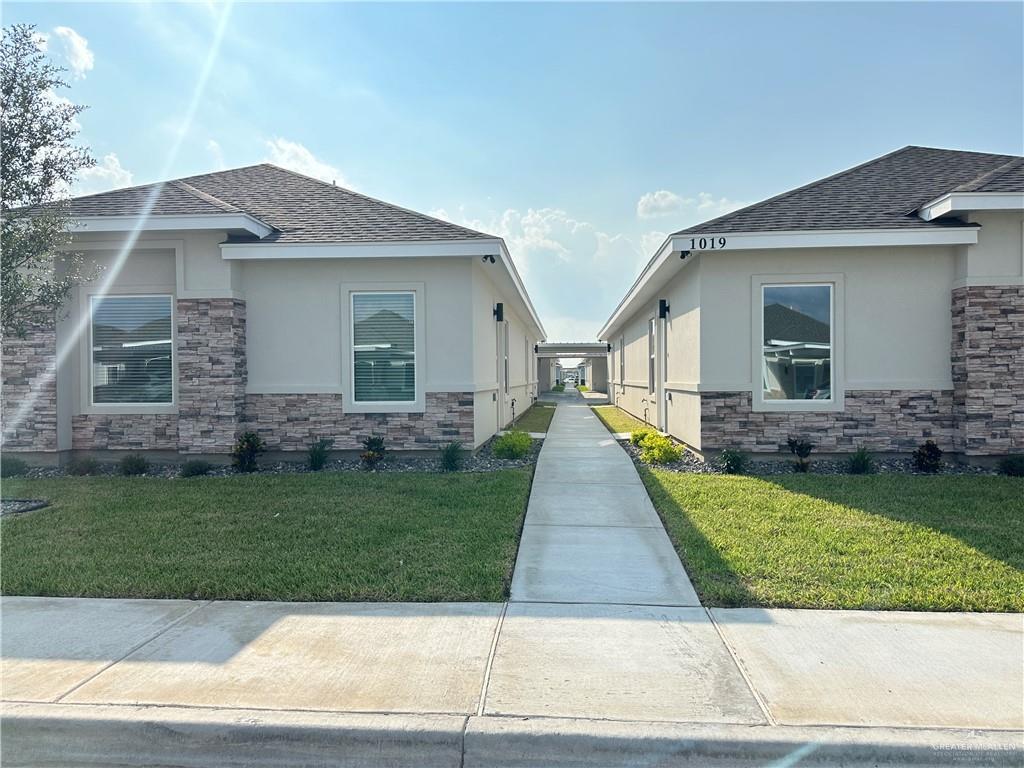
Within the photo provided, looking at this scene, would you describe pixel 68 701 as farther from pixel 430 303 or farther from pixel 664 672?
pixel 430 303

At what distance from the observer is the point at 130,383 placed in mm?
10289

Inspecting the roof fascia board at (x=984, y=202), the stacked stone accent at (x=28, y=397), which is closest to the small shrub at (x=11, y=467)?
the stacked stone accent at (x=28, y=397)

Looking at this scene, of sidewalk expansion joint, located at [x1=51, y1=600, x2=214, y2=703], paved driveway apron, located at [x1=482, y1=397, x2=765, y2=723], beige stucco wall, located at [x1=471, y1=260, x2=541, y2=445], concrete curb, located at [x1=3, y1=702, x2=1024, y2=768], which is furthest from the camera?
beige stucco wall, located at [x1=471, y1=260, x2=541, y2=445]

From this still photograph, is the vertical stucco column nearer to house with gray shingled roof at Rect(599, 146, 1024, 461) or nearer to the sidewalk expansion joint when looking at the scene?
the sidewalk expansion joint

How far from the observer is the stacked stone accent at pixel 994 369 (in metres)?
9.10

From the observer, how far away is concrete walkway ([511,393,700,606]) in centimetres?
495

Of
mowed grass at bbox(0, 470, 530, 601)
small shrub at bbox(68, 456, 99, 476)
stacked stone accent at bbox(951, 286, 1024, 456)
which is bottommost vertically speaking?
mowed grass at bbox(0, 470, 530, 601)

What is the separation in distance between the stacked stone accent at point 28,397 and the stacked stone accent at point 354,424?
2.98 meters

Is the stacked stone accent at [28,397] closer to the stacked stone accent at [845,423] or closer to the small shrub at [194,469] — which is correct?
the small shrub at [194,469]

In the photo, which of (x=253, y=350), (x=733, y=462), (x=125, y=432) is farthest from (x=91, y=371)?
(x=733, y=462)

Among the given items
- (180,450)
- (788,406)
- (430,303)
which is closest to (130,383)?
(180,450)

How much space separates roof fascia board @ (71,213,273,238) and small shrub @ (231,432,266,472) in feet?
10.6

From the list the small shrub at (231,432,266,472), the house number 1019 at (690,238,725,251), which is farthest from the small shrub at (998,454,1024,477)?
the small shrub at (231,432,266,472)

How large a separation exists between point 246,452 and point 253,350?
1.73 meters
